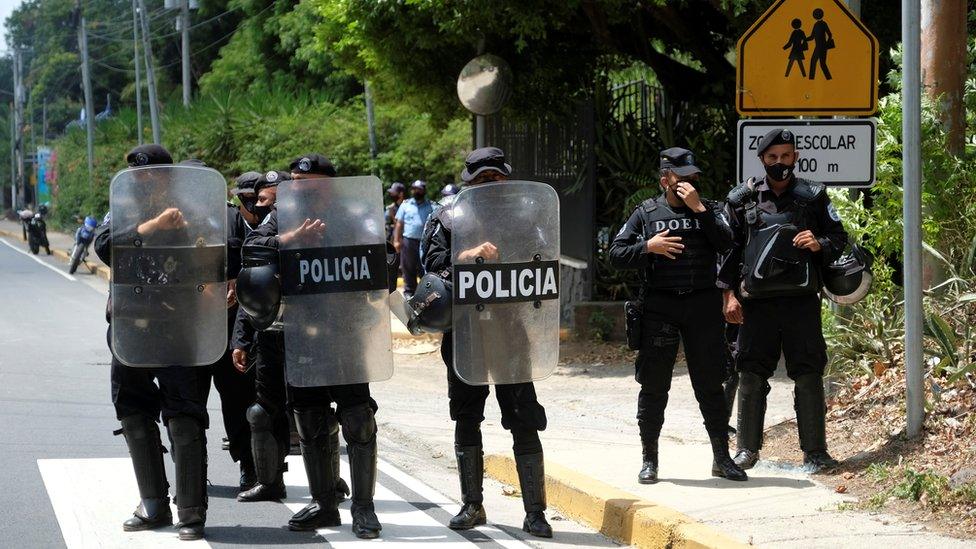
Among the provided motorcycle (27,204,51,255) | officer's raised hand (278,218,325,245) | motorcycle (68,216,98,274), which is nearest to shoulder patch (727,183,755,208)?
officer's raised hand (278,218,325,245)

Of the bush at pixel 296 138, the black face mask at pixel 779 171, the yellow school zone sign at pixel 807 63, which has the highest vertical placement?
the bush at pixel 296 138

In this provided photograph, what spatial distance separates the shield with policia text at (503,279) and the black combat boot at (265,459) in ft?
4.18

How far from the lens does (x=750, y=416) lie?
7156 mm

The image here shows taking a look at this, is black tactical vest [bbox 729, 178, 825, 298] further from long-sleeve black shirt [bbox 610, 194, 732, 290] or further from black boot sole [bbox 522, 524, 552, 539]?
black boot sole [bbox 522, 524, 552, 539]

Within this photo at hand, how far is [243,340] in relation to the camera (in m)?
6.80

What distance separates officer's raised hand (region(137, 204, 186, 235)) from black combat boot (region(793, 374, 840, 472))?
3418 millimetres

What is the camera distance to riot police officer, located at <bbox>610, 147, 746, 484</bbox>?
673 centimetres

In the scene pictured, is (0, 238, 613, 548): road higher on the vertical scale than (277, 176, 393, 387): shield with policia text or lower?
lower

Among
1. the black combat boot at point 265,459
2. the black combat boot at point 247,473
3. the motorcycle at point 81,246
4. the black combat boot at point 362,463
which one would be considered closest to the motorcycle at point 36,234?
the motorcycle at point 81,246

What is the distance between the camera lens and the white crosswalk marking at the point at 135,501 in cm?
615

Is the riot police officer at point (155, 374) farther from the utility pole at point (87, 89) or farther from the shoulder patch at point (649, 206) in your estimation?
the utility pole at point (87, 89)

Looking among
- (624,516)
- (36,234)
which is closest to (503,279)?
(624,516)

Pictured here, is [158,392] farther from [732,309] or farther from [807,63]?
[807,63]

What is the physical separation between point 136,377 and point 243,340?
66 centimetres
